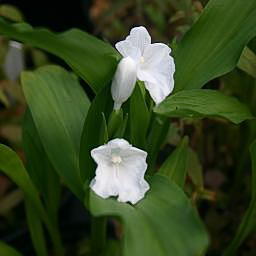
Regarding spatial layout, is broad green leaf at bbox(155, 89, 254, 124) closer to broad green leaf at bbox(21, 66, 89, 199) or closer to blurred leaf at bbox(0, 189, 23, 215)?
broad green leaf at bbox(21, 66, 89, 199)

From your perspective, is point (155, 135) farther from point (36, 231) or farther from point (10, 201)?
point (10, 201)

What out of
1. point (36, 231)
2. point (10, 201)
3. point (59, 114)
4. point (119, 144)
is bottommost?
point (10, 201)

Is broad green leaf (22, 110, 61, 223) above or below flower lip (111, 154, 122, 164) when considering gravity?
below

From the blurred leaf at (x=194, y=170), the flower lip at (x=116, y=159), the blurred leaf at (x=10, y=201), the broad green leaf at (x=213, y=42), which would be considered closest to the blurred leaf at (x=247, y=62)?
the broad green leaf at (x=213, y=42)

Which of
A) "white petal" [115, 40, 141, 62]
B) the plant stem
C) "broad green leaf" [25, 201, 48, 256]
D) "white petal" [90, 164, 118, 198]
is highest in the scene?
"white petal" [115, 40, 141, 62]

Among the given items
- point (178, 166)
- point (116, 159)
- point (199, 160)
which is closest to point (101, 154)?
point (116, 159)

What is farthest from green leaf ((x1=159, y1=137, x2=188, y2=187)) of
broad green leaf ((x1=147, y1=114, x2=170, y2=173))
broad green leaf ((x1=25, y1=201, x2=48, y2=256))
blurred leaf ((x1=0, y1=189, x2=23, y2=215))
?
blurred leaf ((x1=0, y1=189, x2=23, y2=215))
